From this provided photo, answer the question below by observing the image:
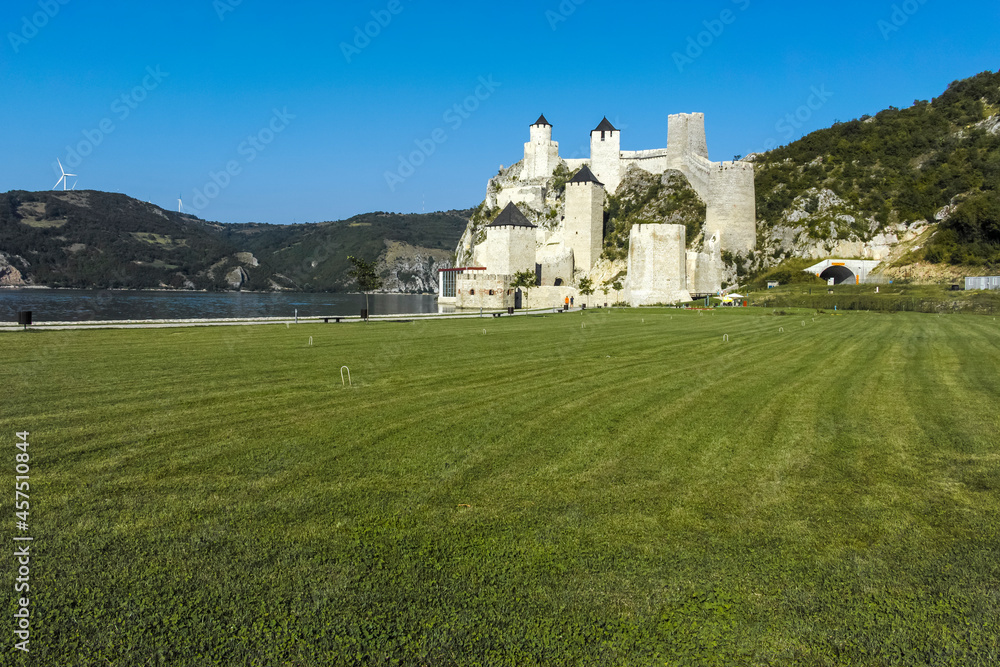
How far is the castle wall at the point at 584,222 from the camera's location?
93938mm

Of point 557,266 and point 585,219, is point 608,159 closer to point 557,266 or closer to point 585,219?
point 585,219

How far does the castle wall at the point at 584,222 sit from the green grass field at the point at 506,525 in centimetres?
8383

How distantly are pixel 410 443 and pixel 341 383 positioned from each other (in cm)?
543

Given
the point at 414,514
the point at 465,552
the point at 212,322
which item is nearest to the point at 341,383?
the point at 414,514

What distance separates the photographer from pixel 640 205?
9881cm

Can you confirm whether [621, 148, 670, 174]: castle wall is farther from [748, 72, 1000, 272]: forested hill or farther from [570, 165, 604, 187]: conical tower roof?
[748, 72, 1000, 272]: forested hill

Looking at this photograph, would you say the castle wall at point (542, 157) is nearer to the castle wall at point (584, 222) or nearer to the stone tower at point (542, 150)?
the stone tower at point (542, 150)

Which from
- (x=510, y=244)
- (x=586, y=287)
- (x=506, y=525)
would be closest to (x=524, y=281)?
(x=510, y=244)

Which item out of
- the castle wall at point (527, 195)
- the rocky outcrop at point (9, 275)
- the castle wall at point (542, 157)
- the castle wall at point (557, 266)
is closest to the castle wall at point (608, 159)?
the castle wall at point (542, 157)

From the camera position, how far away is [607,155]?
10512 cm

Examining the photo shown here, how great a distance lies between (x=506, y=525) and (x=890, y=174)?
101601 millimetres

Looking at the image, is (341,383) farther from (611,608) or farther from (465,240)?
(465,240)

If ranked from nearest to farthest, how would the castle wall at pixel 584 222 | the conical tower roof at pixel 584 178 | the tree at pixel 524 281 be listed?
the tree at pixel 524 281, the conical tower roof at pixel 584 178, the castle wall at pixel 584 222

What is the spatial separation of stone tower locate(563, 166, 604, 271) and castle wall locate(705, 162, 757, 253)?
53.8 ft
